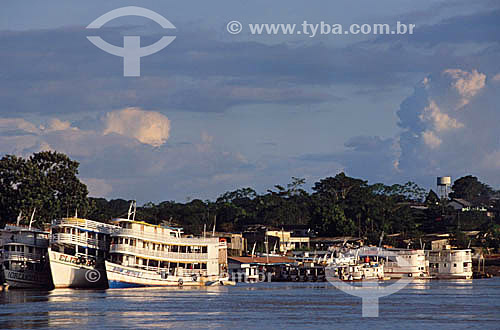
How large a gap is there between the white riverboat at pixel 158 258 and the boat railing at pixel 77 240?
5.13 ft

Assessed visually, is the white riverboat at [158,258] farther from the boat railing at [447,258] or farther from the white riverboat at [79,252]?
the boat railing at [447,258]

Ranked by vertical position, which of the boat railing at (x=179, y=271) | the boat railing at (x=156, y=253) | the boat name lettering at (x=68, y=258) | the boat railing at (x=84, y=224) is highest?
the boat railing at (x=84, y=224)

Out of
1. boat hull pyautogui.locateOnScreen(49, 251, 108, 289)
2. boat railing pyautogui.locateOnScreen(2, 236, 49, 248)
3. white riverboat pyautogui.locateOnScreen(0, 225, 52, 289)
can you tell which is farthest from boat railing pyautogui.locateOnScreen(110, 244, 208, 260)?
boat railing pyautogui.locateOnScreen(2, 236, 49, 248)

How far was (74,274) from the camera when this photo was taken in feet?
271

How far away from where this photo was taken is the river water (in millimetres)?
52719

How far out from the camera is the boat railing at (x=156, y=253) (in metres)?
82.8

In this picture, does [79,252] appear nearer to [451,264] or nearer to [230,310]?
[230,310]

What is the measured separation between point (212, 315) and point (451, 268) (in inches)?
3304

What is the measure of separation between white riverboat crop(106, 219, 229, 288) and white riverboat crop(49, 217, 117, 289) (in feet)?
4.63

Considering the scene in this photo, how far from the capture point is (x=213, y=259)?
90062mm

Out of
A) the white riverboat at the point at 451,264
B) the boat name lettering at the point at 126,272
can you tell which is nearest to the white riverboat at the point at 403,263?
the white riverboat at the point at 451,264

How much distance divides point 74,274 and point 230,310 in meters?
25.6

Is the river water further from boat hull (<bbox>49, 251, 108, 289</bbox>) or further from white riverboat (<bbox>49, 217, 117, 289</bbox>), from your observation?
white riverboat (<bbox>49, 217, 117, 289</bbox>)

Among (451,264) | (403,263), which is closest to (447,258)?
(451,264)
